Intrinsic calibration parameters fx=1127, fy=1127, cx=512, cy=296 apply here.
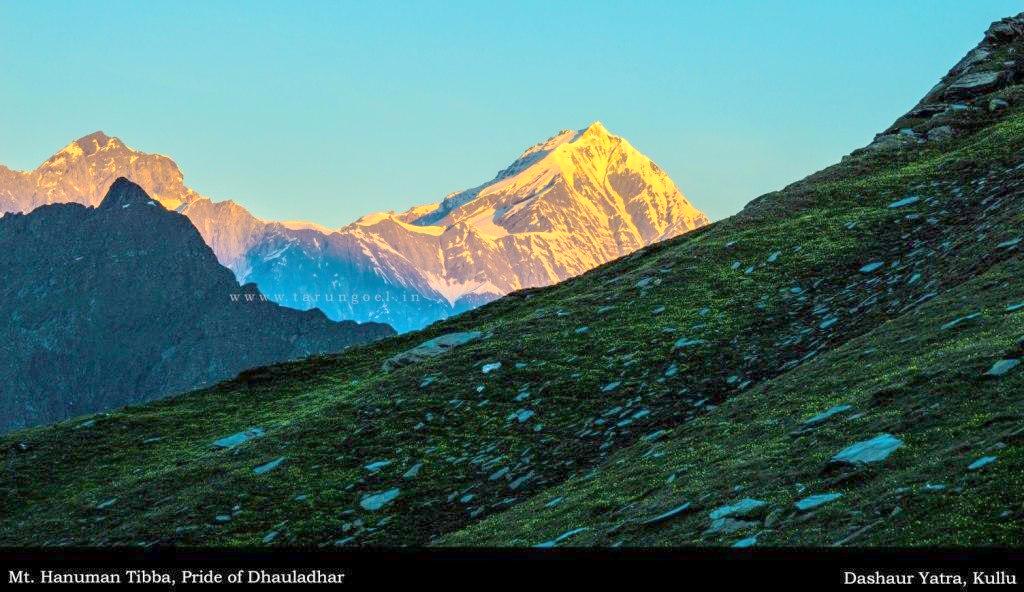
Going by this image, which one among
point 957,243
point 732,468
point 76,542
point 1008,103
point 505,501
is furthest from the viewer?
point 1008,103

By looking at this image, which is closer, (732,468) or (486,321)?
(732,468)

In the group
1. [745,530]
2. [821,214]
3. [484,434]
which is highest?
[821,214]

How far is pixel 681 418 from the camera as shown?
2731cm

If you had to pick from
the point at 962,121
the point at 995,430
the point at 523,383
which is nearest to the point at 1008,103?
the point at 962,121

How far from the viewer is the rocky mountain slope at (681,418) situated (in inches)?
644

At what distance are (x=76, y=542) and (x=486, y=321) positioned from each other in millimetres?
26138

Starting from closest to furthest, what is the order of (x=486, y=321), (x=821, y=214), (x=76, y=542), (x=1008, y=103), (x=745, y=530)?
(x=745, y=530)
(x=76, y=542)
(x=821, y=214)
(x=486, y=321)
(x=1008, y=103)

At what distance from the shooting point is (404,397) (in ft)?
114

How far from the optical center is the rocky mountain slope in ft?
53.7

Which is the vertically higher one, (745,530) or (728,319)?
(728,319)

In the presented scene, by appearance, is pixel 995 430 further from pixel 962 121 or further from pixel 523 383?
pixel 962 121
